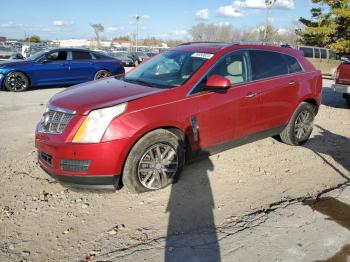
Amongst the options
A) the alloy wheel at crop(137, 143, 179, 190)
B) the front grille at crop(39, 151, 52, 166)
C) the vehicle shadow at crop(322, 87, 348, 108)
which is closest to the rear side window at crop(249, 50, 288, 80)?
the alloy wheel at crop(137, 143, 179, 190)

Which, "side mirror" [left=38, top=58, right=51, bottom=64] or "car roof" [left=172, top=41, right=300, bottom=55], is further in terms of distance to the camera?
"side mirror" [left=38, top=58, right=51, bottom=64]

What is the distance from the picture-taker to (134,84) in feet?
15.4

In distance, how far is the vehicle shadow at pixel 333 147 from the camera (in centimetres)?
547

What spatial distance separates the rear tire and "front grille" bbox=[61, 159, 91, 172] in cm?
351

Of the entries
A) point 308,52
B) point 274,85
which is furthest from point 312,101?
point 308,52

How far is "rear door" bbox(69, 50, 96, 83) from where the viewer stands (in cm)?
1313

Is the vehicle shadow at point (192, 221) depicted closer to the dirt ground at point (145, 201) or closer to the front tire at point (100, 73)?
the dirt ground at point (145, 201)

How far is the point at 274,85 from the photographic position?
5.41m

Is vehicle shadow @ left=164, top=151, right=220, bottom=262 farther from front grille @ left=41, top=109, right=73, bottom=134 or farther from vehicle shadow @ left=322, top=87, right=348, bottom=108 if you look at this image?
vehicle shadow @ left=322, top=87, right=348, bottom=108

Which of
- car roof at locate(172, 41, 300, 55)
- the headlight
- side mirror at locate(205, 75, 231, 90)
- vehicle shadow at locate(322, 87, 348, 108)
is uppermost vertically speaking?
car roof at locate(172, 41, 300, 55)

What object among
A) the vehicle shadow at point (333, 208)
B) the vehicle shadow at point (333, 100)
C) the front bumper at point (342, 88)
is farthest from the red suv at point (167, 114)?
the vehicle shadow at point (333, 100)

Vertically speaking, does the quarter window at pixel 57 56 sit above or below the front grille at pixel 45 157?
above

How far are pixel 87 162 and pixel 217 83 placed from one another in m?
1.78

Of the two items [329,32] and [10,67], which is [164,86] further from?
[329,32]
